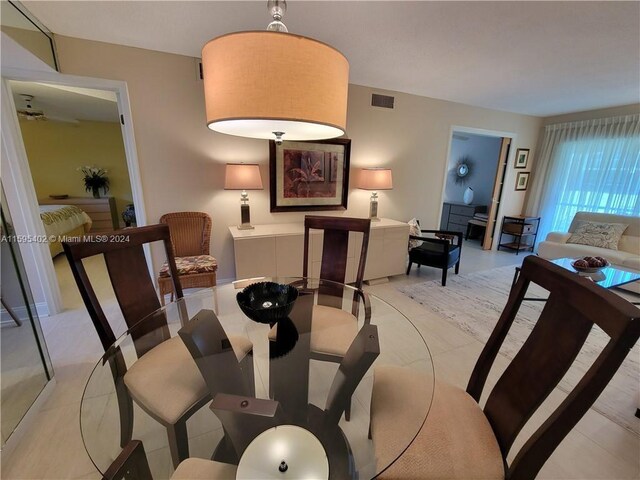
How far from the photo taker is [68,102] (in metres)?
3.71

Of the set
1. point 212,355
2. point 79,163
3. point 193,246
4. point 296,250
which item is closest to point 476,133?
point 296,250

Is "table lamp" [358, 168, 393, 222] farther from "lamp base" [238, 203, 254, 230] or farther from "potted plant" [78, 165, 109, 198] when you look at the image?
"potted plant" [78, 165, 109, 198]

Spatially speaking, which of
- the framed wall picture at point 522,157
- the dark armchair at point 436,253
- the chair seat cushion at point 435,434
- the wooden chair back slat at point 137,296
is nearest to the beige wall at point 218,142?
the dark armchair at point 436,253

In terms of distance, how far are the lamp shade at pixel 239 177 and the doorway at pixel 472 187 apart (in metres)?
3.95

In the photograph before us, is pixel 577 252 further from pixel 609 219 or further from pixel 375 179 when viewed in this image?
pixel 375 179

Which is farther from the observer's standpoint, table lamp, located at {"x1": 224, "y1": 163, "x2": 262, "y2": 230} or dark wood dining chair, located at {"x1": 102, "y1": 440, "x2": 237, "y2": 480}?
table lamp, located at {"x1": 224, "y1": 163, "x2": 262, "y2": 230}

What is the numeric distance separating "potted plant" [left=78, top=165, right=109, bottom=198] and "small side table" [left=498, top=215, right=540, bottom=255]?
7887 mm

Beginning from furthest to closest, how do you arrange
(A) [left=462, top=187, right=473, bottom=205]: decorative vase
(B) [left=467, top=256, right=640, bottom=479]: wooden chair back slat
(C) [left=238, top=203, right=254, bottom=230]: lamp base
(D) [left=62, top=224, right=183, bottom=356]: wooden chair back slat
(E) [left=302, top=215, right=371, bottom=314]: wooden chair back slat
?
(A) [left=462, top=187, right=473, bottom=205]: decorative vase < (C) [left=238, top=203, right=254, bottom=230]: lamp base < (E) [left=302, top=215, right=371, bottom=314]: wooden chair back slat < (D) [left=62, top=224, right=183, bottom=356]: wooden chair back slat < (B) [left=467, top=256, right=640, bottom=479]: wooden chair back slat

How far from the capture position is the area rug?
162 centimetres

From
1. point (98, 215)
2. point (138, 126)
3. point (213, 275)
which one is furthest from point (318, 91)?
point (98, 215)

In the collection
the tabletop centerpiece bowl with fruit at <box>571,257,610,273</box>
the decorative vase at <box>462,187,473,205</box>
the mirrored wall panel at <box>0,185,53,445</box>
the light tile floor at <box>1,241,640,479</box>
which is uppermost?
the decorative vase at <box>462,187,473,205</box>

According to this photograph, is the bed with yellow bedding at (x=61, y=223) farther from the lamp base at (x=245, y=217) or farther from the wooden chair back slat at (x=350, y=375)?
the wooden chair back slat at (x=350, y=375)

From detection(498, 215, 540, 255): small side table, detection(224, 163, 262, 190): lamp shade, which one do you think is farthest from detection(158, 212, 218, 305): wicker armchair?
detection(498, 215, 540, 255): small side table

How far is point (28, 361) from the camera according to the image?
168cm
